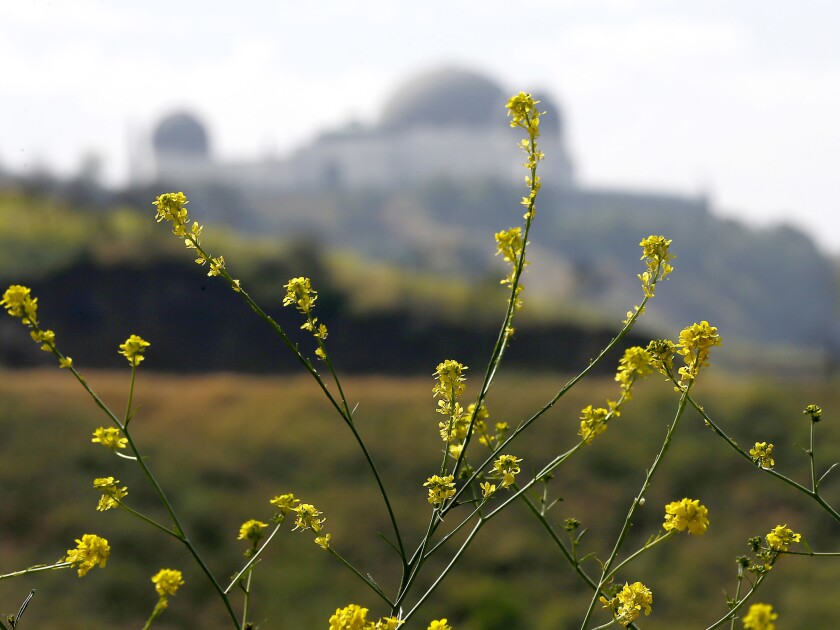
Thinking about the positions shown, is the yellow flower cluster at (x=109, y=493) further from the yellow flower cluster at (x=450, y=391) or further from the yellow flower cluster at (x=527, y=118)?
the yellow flower cluster at (x=527, y=118)

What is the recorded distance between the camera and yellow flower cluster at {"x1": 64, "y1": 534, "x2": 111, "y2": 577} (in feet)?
7.22

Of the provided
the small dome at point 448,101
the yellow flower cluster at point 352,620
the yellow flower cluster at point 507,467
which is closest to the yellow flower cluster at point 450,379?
the yellow flower cluster at point 507,467

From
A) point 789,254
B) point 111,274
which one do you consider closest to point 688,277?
point 789,254

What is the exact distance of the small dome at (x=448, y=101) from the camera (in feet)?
281

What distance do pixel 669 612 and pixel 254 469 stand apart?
286 inches

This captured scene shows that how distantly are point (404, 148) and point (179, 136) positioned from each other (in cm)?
1789

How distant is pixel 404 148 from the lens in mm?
89188

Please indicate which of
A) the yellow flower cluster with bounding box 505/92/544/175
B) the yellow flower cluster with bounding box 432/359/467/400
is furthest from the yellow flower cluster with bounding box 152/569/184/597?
the yellow flower cluster with bounding box 505/92/544/175

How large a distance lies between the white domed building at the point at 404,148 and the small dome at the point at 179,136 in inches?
3.0

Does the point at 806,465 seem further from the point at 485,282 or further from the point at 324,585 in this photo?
the point at 485,282

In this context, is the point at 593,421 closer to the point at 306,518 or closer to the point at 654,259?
the point at 654,259

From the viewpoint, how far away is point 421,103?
86.6 metres

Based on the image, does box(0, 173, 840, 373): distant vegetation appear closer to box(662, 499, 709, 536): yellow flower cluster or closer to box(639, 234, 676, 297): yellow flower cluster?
box(639, 234, 676, 297): yellow flower cluster

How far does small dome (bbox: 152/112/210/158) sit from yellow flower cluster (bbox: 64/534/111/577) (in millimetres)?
84131
